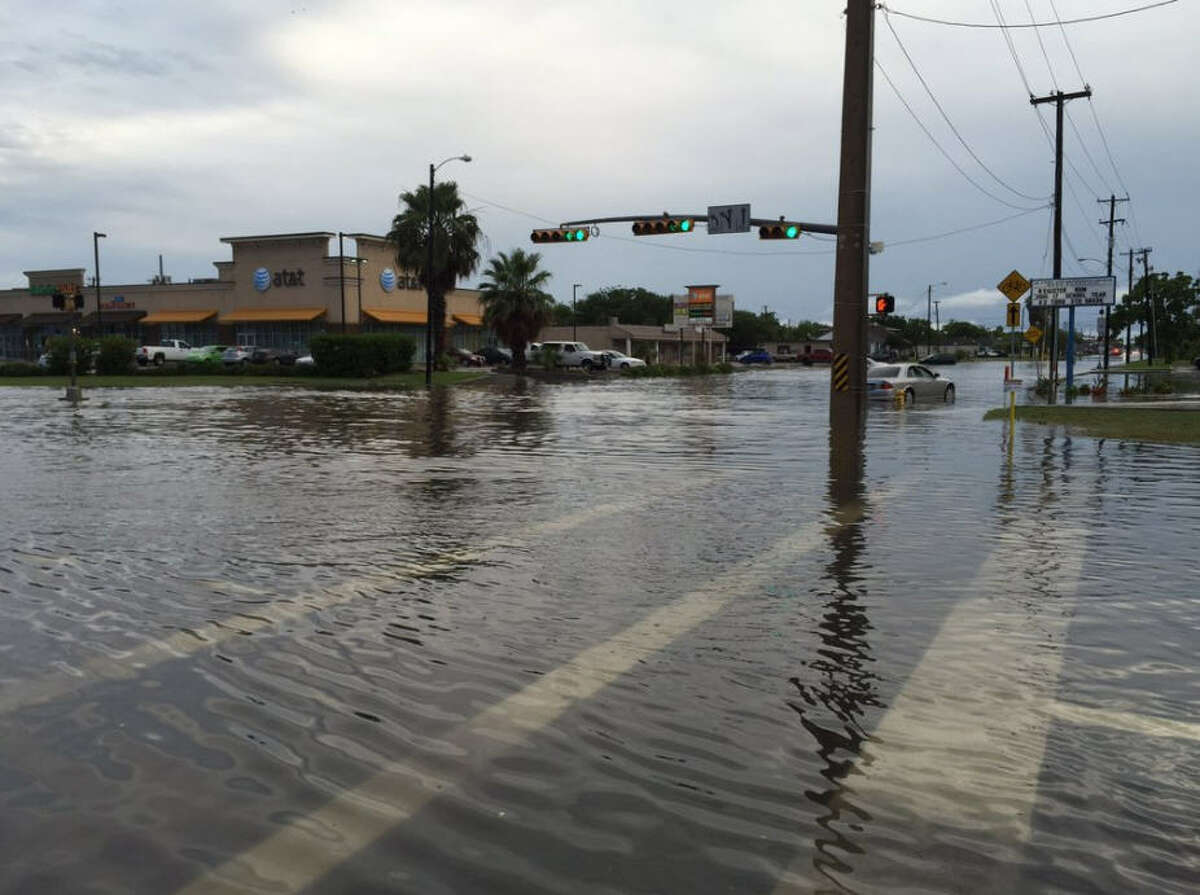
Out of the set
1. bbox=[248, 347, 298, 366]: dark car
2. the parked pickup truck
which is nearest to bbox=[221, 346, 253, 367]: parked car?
bbox=[248, 347, 298, 366]: dark car


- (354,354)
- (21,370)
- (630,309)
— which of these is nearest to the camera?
(354,354)

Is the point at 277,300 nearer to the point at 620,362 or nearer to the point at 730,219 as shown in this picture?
the point at 620,362

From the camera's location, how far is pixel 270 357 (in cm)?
6438

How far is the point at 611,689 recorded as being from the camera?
5438 millimetres

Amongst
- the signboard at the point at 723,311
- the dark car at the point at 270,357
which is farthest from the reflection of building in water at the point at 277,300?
the signboard at the point at 723,311

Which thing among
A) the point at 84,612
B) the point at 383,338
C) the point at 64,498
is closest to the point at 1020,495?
the point at 84,612

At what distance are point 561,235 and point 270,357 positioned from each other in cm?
3196

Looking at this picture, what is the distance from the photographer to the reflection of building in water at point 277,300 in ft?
233

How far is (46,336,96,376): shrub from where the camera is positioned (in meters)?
55.9

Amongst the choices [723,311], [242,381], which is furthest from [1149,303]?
[242,381]

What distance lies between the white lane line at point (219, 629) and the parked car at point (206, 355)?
54696mm

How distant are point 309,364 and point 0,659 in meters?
52.5

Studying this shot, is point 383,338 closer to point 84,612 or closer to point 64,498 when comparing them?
point 64,498

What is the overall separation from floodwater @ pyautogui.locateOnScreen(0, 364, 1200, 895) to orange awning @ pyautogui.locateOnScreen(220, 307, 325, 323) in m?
60.4
